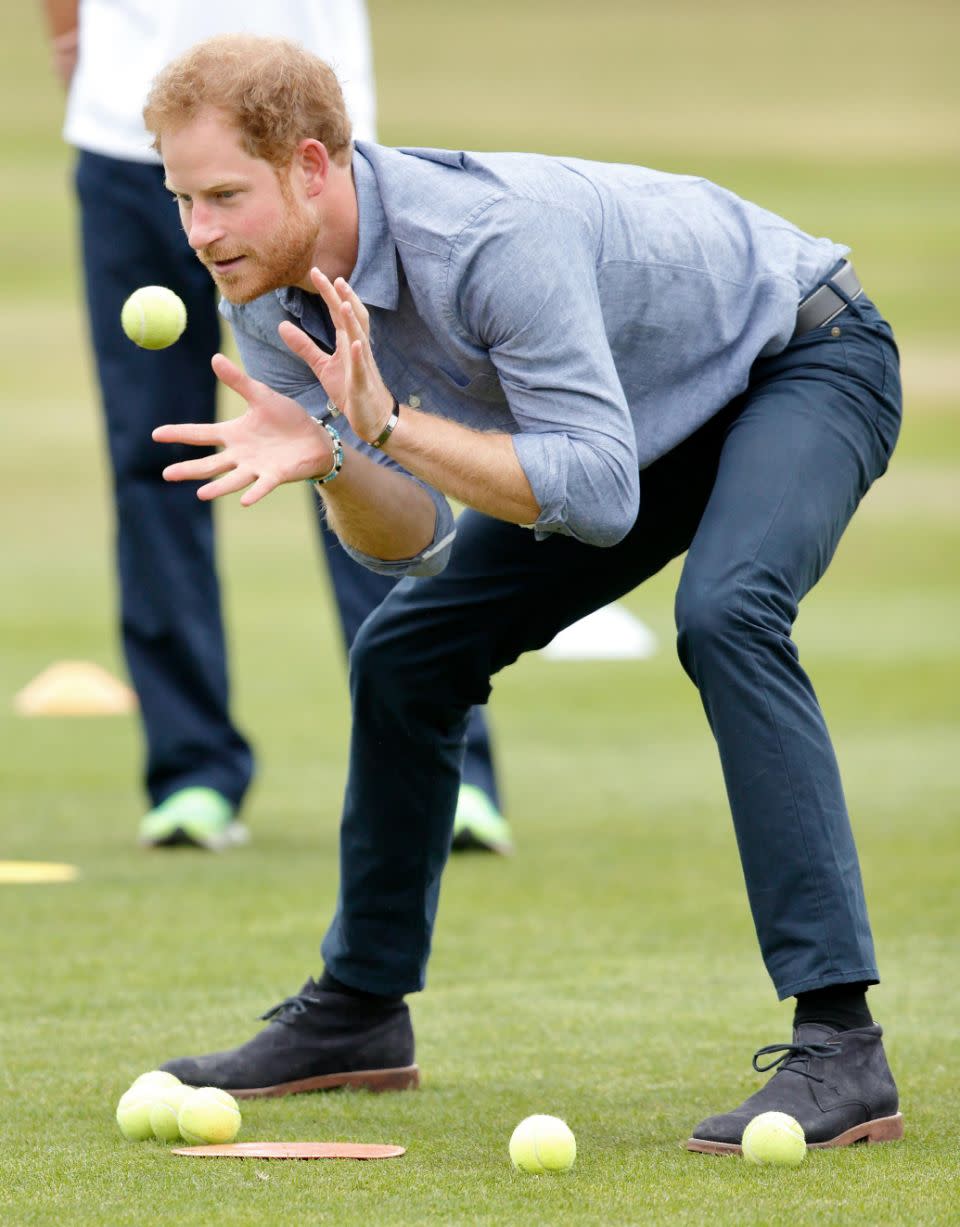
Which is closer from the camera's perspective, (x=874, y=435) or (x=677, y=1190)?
(x=677, y=1190)

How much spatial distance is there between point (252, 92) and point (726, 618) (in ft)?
3.19

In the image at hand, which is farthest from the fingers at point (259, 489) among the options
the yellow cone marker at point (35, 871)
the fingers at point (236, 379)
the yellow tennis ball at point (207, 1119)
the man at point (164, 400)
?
the yellow cone marker at point (35, 871)

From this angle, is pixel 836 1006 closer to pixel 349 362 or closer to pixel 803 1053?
pixel 803 1053

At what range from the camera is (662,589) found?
1252 centimetres

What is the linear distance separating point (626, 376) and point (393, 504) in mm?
400

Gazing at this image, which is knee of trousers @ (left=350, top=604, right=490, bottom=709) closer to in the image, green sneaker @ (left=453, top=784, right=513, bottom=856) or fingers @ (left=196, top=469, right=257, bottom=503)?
fingers @ (left=196, top=469, right=257, bottom=503)

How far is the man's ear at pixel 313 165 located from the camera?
3.08 metres

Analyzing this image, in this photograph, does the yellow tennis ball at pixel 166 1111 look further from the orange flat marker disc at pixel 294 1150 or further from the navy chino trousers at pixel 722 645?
the navy chino trousers at pixel 722 645

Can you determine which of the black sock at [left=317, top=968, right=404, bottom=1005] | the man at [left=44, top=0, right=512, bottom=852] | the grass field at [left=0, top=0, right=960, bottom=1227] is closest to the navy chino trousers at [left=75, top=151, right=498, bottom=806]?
the man at [left=44, top=0, right=512, bottom=852]

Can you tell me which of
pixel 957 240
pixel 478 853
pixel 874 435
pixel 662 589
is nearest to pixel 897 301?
pixel 957 240

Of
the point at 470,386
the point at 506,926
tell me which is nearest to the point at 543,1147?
the point at 470,386

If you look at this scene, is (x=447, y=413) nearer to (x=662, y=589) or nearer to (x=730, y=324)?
(x=730, y=324)

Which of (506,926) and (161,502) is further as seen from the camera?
(161,502)

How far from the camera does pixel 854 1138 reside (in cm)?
311
